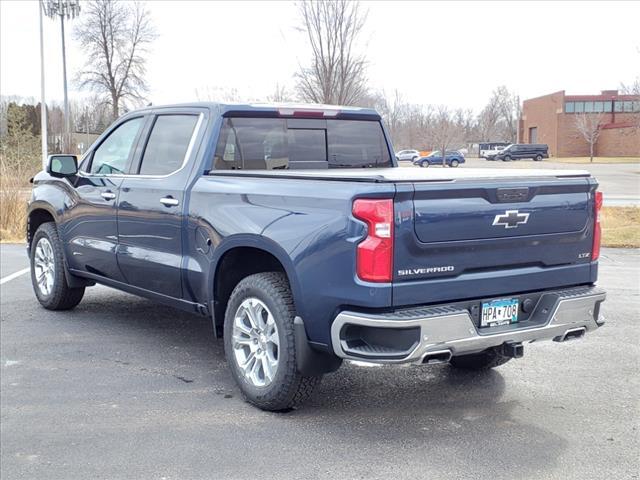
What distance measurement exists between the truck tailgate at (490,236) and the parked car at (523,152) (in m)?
59.5

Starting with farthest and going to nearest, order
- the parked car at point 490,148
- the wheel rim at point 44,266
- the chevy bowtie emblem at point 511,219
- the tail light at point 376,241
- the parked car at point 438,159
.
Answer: the parked car at point 490,148
the parked car at point 438,159
the wheel rim at point 44,266
the chevy bowtie emblem at point 511,219
the tail light at point 376,241

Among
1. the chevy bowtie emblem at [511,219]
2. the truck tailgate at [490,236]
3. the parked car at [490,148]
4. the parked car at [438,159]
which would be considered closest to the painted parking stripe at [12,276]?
the truck tailgate at [490,236]

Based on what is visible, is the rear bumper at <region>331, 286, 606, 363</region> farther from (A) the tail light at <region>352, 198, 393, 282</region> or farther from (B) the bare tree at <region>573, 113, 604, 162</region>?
(B) the bare tree at <region>573, 113, 604, 162</region>

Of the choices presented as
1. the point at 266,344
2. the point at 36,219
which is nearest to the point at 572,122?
the point at 36,219

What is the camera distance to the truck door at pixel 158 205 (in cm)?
535

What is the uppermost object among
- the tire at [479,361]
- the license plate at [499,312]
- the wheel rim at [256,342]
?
the license plate at [499,312]

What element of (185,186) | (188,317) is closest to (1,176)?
(188,317)

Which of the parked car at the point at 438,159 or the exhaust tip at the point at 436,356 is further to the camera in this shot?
the parked car at the point at 438,159

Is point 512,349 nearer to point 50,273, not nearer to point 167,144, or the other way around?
point 167,144

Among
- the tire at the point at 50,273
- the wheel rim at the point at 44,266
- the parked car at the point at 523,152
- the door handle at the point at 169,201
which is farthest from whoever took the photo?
the parked car at the point at 523,152

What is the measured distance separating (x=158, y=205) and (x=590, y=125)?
202 feet

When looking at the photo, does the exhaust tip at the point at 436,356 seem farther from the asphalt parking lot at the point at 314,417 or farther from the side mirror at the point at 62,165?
the side mirror at the point at 62,165

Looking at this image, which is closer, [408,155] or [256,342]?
[256,342]

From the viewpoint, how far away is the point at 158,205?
547cm
